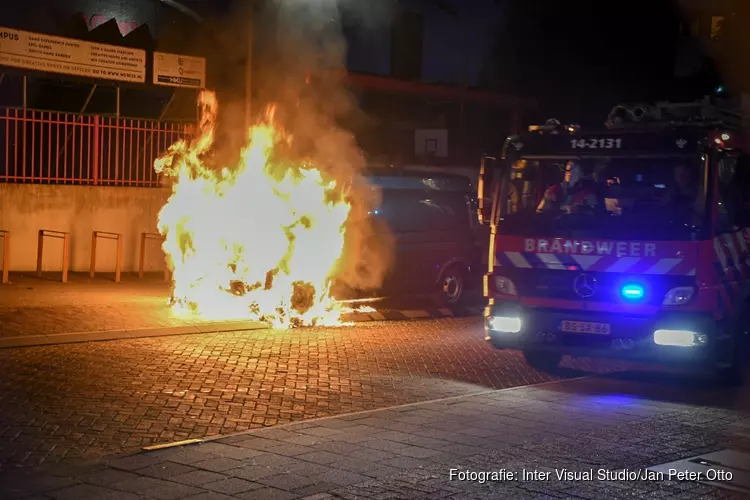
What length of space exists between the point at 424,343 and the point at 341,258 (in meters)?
2.36

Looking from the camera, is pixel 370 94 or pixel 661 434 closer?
pixel 661 434

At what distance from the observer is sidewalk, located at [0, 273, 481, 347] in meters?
11.7

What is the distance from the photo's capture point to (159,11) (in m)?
21.0

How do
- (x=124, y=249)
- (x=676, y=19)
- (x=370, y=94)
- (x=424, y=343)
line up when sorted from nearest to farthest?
1. (x=424, y=343)
2. (x=124, y=249)
3. (x=370, y=94)
4. (x=676, y=19)

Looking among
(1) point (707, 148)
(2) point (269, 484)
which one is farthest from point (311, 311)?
(2) point (269, 484)

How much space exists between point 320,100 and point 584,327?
6885 mm

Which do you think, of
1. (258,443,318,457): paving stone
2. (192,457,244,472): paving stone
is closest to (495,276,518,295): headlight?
(258,443,318,457): paving stone

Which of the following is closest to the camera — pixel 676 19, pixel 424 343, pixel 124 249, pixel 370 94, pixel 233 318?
pixel 424 343

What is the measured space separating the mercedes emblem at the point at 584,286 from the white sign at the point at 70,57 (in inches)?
465

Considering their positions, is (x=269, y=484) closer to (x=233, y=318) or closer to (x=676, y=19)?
(x=233, y=318)

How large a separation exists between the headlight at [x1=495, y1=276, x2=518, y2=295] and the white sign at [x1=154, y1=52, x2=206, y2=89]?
1123cm

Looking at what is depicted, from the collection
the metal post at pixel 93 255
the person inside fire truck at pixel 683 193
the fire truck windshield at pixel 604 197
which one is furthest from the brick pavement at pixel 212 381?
the metal post at pixel 93 255

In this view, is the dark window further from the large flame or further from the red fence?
the large flame

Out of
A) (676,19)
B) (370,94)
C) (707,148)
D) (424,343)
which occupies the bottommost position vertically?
(424,343)
